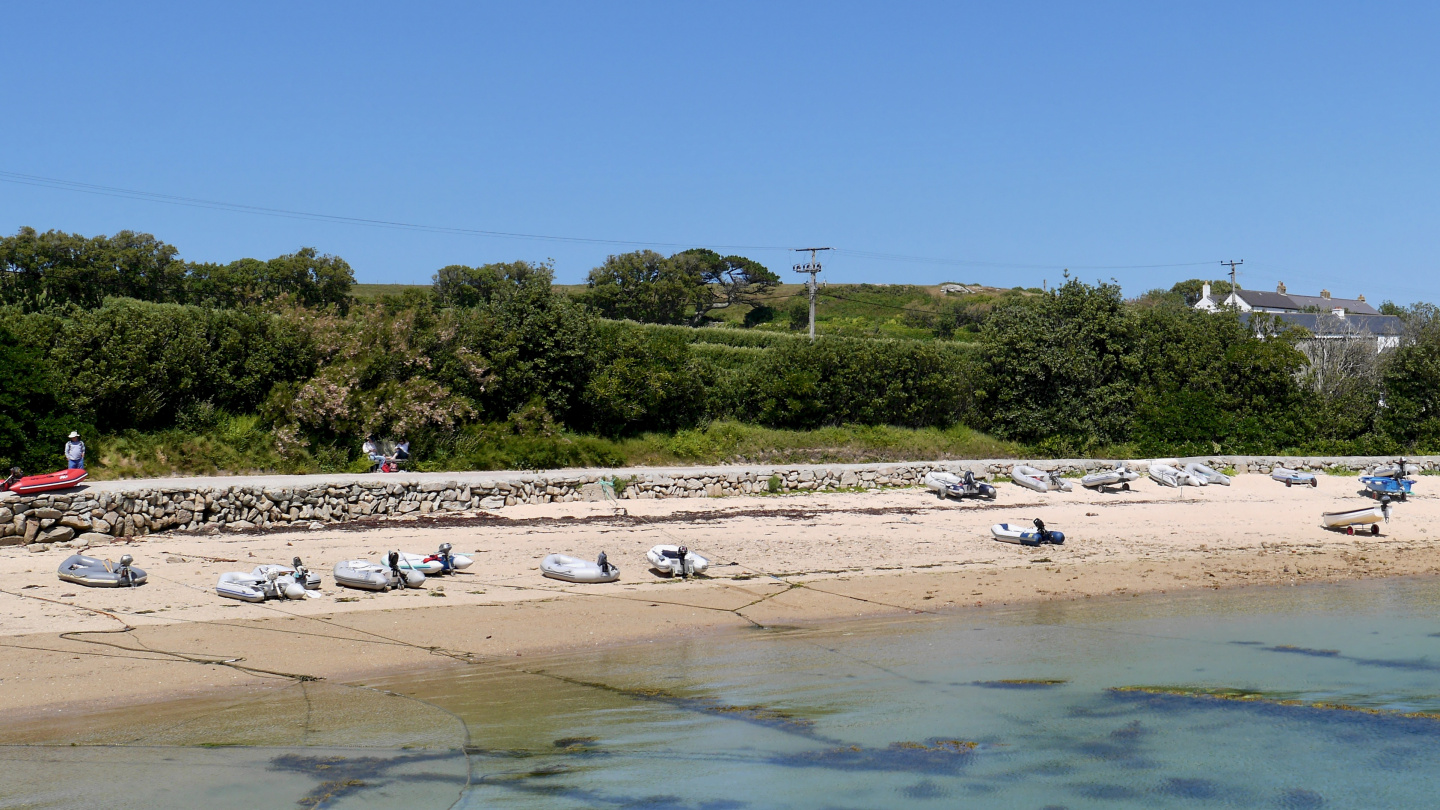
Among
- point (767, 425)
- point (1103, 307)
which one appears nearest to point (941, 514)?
point (767, 425)

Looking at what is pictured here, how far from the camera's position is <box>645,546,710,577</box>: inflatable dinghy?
1288 centimetres

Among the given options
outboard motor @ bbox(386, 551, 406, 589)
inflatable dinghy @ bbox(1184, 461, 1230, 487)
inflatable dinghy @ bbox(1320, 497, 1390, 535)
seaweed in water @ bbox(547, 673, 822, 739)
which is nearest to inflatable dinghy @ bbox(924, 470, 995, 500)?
inflatable dinghy @ bbox(1184, 461, 1230, 487)

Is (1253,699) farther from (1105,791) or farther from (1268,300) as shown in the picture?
(1268,300)

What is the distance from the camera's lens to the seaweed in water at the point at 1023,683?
9.12m

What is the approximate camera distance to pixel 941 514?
58.4 ft

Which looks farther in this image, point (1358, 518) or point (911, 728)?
point (1358, 518)

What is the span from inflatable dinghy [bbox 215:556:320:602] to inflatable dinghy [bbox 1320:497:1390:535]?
646 inches

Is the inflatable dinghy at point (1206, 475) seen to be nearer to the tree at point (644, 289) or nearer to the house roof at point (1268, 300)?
the tree at point (644, 289)

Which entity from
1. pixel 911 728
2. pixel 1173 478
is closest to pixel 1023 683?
pixel 911 728

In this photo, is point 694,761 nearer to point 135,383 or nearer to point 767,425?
point 135,383

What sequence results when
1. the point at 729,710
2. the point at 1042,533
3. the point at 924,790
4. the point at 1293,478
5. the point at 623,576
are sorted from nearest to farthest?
the point at 924,790, the point at 729,710, the point at 623,576, the point at 1042,533, the point at 1293,478

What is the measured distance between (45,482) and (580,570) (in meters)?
8.16

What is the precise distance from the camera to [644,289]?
58.6 m

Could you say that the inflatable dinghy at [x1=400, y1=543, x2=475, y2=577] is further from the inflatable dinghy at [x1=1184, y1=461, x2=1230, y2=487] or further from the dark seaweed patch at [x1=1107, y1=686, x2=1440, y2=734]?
the inflatable dinghy at [x1=1184, y1=461, x2=1230, y2=487]
